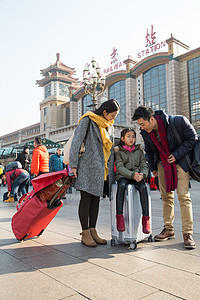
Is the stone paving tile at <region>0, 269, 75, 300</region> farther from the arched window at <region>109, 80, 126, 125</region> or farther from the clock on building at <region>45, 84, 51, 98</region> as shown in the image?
the clock on building at <region>45, 84, 51, 98</region>

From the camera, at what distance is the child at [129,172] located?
271 cm

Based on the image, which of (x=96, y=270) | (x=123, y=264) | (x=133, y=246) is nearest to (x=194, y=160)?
(x=133, y=246)

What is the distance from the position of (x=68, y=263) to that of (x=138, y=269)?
602 mm

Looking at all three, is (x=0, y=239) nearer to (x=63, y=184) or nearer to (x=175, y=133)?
(x=63, y=184)

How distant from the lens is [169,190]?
2.89m

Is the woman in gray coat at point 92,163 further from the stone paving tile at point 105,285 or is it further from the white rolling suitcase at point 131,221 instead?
the stone paving tile at point 105,285

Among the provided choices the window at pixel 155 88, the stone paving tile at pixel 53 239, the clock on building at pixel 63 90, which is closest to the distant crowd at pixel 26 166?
the stone paving tile at pixel 53 239

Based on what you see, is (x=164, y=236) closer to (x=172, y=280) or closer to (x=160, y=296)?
(x=172, y=280)

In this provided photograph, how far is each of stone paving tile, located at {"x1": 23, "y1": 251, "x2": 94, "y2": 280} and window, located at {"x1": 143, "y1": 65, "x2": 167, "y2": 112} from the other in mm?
26705

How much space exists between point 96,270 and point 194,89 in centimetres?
2671

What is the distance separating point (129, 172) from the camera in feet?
9.14

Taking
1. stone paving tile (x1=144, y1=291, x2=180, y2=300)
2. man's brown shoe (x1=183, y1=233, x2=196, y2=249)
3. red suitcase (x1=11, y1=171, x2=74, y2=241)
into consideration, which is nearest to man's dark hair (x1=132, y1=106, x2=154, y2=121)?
red suitcase (x1=11, y1=171, x2=74, y2=241)

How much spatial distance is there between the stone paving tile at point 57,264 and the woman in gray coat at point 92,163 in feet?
1.45

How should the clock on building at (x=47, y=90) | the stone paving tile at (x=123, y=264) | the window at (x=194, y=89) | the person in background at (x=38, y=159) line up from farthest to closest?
the clock on building at (x=47, y=90) < the window at (x=194, y=89) < the person in background at (x=38, y=159) < the stone paving tile at (x=123, y=264)
